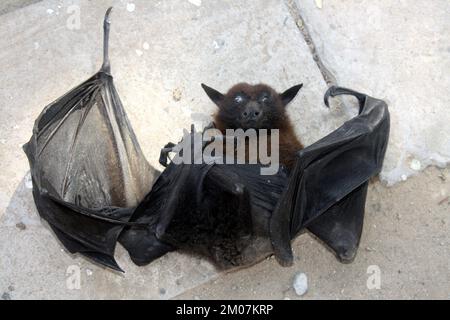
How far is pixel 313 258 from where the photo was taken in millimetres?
4719

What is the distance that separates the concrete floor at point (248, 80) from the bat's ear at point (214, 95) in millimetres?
142

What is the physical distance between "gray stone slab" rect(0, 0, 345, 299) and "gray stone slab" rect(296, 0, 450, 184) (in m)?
0.21

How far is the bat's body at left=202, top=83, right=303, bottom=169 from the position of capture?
4688 millimetres

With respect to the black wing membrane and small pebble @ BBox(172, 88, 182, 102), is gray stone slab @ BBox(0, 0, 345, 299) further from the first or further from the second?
the black wing membrane

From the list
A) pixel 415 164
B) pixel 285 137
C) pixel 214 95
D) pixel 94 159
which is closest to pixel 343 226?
pixel 285 137

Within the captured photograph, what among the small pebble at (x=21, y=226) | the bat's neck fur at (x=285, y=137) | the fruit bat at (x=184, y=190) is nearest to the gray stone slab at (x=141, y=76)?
the small pebble at (x=21, y=226)

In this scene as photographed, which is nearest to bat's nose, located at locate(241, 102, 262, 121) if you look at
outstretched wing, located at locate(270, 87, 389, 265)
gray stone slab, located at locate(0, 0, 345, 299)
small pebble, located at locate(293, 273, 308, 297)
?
gray stone slab, located at locate(0, 0, 345, 299)

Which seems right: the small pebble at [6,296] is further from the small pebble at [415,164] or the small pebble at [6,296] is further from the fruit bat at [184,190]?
the small pebble at [415,164]

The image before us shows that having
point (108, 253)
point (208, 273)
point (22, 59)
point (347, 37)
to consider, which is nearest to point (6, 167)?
point (22, 59)

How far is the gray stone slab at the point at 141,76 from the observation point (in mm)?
4707

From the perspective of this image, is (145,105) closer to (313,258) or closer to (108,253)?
(108,253)

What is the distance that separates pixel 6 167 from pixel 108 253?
39.8 inches

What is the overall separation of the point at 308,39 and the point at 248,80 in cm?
48

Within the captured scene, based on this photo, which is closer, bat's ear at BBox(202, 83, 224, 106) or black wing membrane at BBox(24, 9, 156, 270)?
black wing membrane at BBox(24, 9, 156, 270)
